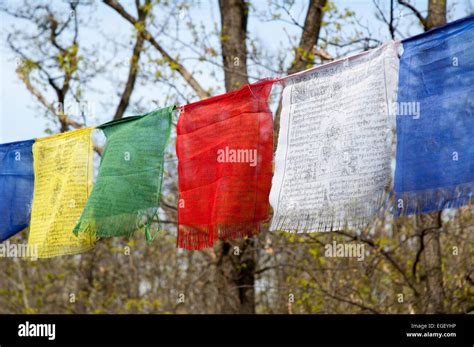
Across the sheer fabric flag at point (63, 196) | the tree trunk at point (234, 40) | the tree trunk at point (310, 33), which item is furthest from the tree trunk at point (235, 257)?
the sheer fabric flag at point (63, 196)

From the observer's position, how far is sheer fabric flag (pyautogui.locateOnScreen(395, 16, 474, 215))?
364 cm

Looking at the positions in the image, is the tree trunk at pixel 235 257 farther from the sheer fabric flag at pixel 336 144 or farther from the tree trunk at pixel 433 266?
the sheer fabric flag at pixel 336 144

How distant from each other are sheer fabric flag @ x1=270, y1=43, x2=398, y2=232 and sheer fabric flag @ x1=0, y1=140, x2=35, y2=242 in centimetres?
226

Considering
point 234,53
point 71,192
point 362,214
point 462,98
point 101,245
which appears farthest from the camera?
point 101,245

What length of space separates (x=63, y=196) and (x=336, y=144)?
213 centimetres

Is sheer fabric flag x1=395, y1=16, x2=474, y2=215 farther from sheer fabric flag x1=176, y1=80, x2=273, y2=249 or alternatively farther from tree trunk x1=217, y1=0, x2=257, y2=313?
tree trunk x1=217, y1=0, x2=257, y2=313

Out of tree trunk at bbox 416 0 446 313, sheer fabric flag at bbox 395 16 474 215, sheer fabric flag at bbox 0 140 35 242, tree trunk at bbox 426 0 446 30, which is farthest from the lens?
tree trunk at bbox 416 0 446 313

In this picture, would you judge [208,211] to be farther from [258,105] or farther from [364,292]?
[364,292]

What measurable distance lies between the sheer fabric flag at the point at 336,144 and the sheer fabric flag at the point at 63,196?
160 centimetres

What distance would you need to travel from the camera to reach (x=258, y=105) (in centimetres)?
462

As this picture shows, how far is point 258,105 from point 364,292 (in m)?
4.89

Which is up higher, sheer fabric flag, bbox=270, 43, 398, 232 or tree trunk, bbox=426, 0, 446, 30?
tree trunk, bbox=426, 0, 446, 30

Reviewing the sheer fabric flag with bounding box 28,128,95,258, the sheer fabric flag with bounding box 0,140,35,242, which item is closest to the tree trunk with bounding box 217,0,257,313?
the sheer fabric flag with bounding box 0,140,35,242
